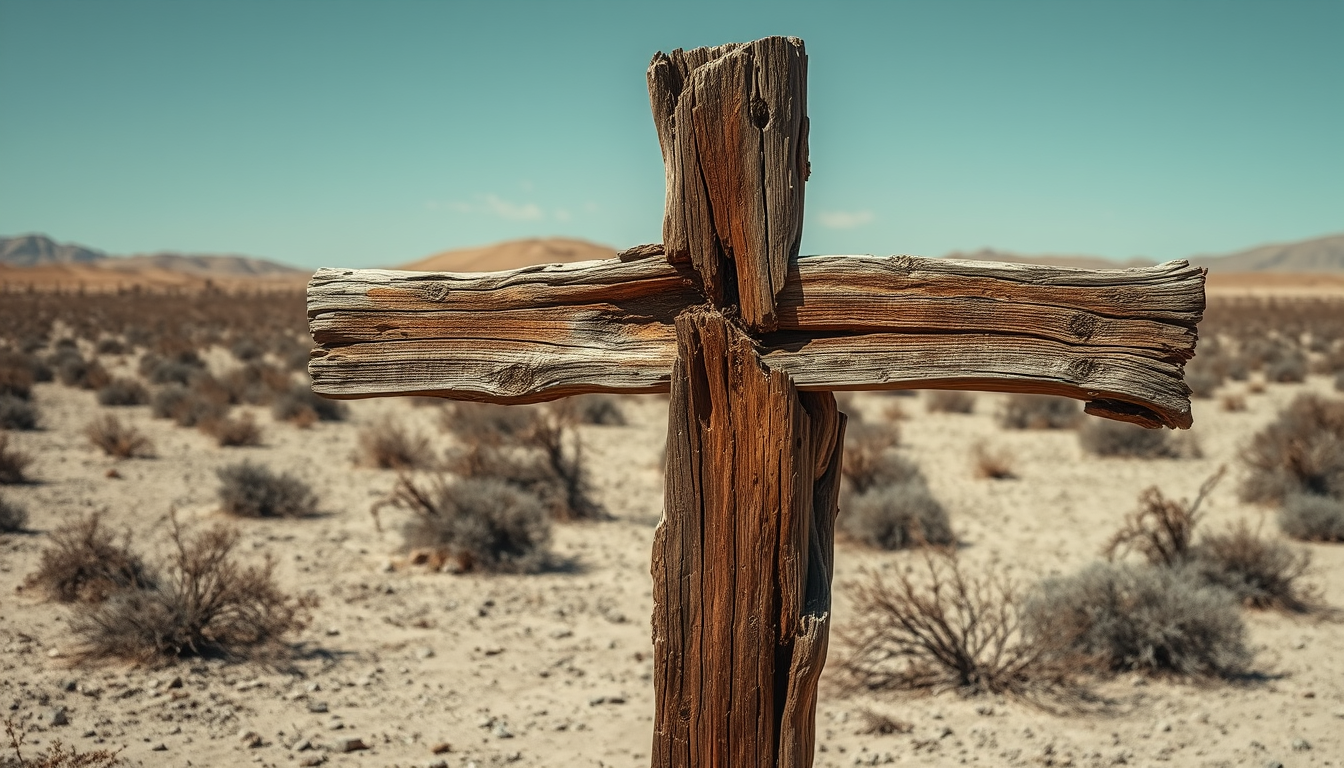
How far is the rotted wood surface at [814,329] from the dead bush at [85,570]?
197 inches

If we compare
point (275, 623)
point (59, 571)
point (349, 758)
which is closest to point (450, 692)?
point (349, 758)

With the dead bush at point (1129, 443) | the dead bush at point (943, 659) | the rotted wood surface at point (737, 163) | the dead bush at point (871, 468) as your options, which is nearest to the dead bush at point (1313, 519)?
the dead bush at point (871, 468)

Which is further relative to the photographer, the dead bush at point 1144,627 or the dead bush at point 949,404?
the dead bush at point 949,404

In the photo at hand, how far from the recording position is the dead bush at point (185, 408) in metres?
14.6

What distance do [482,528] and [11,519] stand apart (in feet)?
13.7

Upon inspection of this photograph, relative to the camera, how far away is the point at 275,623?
19.7 ft

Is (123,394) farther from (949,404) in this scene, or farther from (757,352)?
(757,352)

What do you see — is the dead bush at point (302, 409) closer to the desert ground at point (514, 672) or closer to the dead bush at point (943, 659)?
the desert ground at point (514, 672)

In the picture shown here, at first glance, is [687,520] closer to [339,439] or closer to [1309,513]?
[1309,513]

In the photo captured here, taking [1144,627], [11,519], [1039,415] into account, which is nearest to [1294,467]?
[1039,415]

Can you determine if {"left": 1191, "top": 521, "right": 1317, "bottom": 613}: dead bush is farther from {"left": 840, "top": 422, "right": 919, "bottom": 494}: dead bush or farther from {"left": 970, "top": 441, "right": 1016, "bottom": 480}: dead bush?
{"left": 970, "top": 441, "right": 1016, "bottom": 480}: dead bush

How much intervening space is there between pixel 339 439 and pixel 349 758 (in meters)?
10.1

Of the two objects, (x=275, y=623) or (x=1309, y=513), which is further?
(x=1309, y=513)

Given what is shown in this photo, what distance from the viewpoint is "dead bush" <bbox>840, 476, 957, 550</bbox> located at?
349 inches
